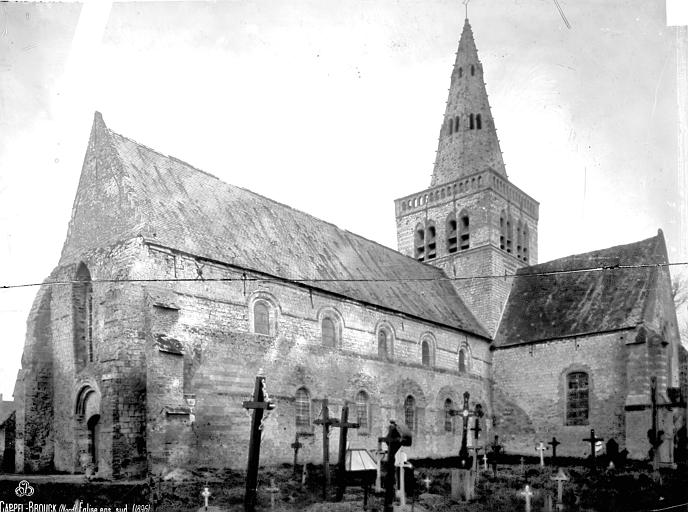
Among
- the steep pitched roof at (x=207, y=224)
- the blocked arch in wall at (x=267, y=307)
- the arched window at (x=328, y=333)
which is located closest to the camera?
the steep pitched roof at (x=207, y=224)

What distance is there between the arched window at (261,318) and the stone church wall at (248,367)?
0.26 meters

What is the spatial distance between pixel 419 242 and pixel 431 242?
800mm

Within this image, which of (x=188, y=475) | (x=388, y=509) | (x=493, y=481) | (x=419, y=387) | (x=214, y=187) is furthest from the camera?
(x=419, y=387)

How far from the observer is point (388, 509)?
495 inches

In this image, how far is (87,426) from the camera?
63.4ft

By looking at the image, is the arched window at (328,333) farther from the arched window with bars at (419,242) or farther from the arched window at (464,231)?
the arched window with bars at (419,242)

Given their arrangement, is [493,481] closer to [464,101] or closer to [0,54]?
[0,54]

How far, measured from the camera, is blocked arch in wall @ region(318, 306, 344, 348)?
75.3 feet

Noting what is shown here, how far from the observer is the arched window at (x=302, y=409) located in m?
21.2

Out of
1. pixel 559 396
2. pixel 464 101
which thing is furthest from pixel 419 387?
pixel 464 101

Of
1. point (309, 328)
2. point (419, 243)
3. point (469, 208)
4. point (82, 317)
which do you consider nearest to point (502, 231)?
point (469, 208)

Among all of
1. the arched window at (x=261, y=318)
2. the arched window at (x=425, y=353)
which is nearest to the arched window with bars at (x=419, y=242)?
the arched window at (x=425, y=353)

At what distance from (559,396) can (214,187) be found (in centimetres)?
1703

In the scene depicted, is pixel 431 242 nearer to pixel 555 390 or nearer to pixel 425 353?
pixel 425 353
